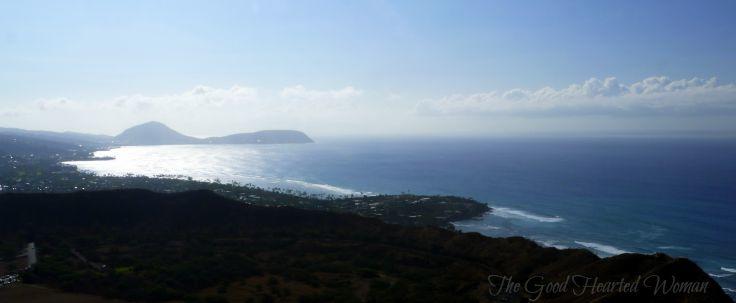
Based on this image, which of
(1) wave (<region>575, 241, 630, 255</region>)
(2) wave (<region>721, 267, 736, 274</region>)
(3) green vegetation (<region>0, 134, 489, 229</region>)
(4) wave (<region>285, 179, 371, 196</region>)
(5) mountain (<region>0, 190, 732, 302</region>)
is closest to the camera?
(5) mountain (<region>0, 190, 732, 302</region>)

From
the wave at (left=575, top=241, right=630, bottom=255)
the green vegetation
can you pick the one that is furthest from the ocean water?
the green vegetation

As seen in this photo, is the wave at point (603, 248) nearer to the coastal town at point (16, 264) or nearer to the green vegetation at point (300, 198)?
the green vegetation at point (300, 198)

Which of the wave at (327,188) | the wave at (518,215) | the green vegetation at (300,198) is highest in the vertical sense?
the green vegetation at (300,198)

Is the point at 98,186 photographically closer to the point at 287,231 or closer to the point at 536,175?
the point at 287,231

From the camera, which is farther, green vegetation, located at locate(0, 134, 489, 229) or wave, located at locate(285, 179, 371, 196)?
wave, located at locate(285, 179, 371, 196)

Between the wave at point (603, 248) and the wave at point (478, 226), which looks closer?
the wave at point (603, 248)

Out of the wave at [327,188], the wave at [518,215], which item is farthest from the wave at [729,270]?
the wave at [327,188]

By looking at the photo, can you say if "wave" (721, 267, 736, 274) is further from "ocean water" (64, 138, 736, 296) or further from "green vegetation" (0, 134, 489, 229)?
"green vegetation" (0, 134, 489, 229)
